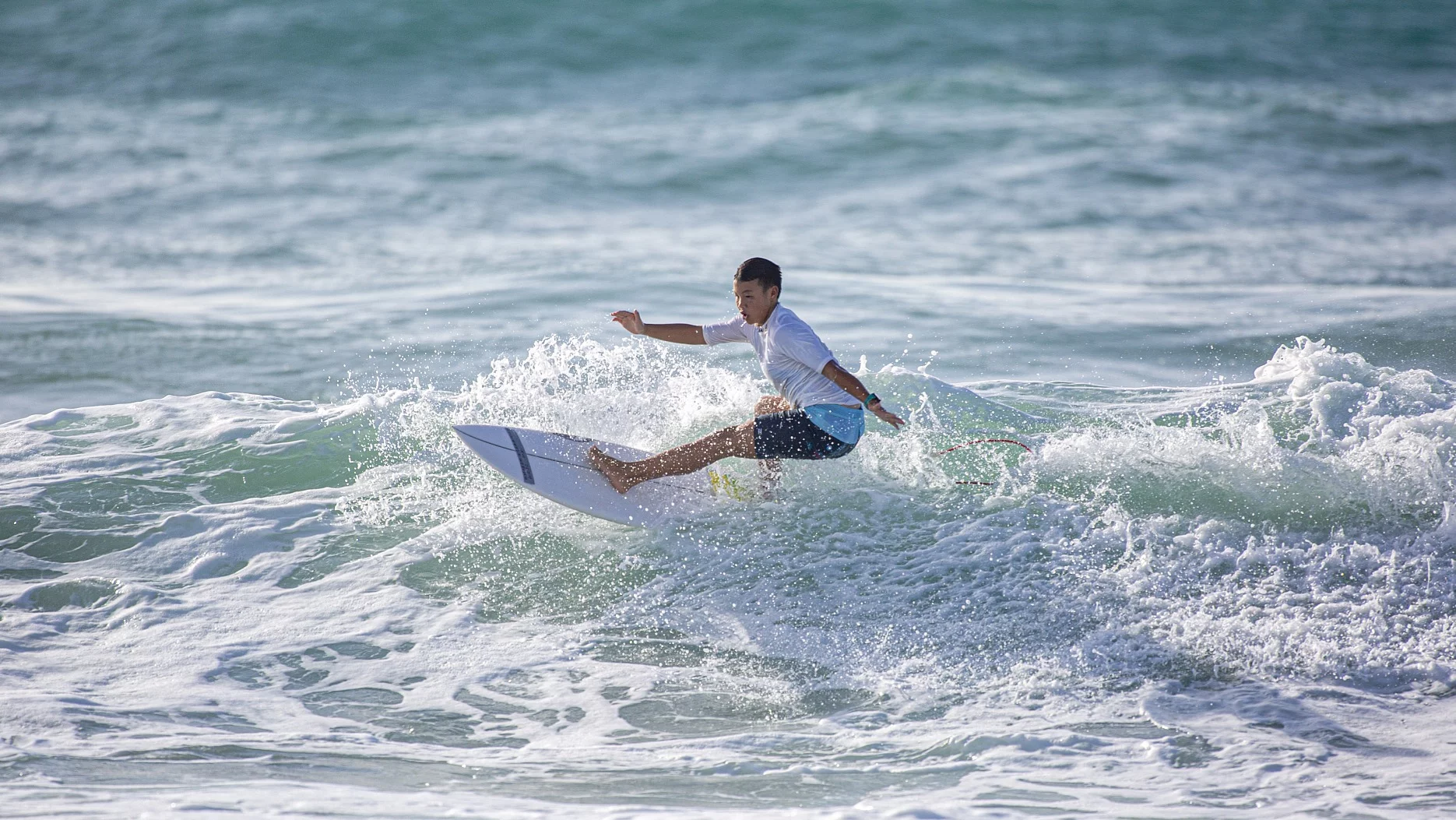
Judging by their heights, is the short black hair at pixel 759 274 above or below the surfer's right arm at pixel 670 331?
above

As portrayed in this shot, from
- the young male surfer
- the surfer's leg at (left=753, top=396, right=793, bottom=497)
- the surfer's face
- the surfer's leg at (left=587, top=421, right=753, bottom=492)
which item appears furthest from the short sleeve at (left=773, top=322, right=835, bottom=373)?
the surfer's leg at (left=753, top=396, right=793, bottom=497)

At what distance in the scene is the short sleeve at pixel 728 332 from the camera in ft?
21.4

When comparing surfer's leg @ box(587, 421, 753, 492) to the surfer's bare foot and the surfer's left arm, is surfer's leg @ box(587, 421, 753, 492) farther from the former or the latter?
the surfer's left arm

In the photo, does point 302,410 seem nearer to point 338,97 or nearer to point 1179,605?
point 1179,605

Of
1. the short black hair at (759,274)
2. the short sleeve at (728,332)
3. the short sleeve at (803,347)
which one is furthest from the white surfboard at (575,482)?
the short black hair at (759,274)

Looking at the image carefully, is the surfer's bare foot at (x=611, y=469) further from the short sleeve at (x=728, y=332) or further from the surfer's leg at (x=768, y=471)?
the short sleeve at (x=728, y=332)

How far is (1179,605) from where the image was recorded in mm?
5844

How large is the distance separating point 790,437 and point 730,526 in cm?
A: 69

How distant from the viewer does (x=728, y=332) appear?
6.57m

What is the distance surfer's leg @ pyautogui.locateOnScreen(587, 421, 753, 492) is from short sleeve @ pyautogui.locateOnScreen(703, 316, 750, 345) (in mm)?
496

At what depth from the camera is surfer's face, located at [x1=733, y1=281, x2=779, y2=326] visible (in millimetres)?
6168

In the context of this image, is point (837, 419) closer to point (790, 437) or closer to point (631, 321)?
point (790, 437)

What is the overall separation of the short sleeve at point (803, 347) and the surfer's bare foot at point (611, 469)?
1.21 meters

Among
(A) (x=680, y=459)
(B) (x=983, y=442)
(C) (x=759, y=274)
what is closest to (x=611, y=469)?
(A) (x=680, y=459)
